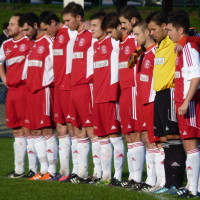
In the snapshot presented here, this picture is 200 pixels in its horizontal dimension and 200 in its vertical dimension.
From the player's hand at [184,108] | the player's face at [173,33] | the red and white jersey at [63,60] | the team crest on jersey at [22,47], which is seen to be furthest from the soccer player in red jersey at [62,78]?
the player's hand at [184,108]

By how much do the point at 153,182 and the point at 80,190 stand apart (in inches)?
49.1

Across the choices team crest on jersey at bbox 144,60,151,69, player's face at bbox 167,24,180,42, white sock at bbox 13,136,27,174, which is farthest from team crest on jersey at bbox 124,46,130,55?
white sock at bbox 13,136,27,174

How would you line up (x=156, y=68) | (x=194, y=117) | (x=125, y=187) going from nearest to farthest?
(x=194, y=117), (x=156, y=68), (x=125, y=187)

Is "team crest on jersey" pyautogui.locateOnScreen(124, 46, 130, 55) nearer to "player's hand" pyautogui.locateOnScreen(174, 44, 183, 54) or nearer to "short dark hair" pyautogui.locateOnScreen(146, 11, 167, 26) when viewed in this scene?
"short dark hair" pyautogui.locateOnScreen(146, 11, 167, 26)

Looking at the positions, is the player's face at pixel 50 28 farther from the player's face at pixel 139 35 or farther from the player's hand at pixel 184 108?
the player's hand at pixel 184 108

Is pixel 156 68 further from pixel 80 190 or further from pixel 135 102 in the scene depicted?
pixel 80 190

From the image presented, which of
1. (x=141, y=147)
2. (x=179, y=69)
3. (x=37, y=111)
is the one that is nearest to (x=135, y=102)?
(x=141, y=147)

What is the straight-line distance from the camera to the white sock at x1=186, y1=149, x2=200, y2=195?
372 inches

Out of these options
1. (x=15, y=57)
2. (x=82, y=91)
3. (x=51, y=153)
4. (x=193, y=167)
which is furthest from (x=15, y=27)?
(x=193, y=167)

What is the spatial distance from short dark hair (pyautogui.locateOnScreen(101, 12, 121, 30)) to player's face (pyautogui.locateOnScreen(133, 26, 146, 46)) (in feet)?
1.96

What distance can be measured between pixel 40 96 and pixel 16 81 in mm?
504

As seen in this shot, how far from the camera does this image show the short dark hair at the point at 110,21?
11008mm

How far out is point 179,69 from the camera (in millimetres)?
9562

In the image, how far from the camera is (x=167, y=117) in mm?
9852
